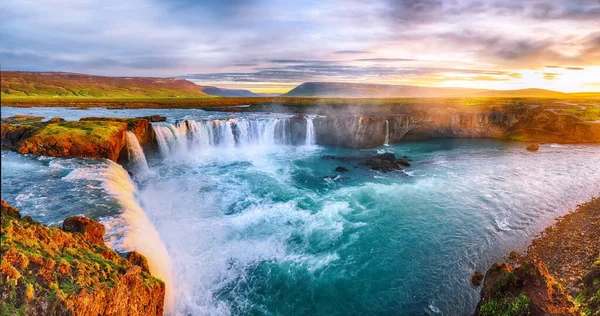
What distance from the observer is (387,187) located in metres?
27.9

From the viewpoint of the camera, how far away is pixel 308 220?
21.1m

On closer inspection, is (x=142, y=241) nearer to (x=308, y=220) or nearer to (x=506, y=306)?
(x=308, y=220)

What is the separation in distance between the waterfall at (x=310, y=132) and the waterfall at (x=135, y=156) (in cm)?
2249

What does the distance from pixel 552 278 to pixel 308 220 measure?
44.4 ft

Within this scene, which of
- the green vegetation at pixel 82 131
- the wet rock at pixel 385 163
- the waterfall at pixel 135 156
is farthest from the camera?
the wet rock at pixel 385 163

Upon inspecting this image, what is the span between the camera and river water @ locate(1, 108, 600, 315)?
45.3 feet

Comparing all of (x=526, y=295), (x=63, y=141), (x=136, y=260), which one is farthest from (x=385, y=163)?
(x=63, y=141)

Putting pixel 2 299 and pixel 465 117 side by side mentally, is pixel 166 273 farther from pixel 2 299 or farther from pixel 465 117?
pixel 465 117

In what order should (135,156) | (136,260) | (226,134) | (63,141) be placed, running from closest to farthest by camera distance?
(136,260), (63,141), (135,156), (226,134)

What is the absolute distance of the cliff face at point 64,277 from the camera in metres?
6.70

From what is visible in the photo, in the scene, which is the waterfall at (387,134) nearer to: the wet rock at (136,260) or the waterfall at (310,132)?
the waterfall at (310,132)

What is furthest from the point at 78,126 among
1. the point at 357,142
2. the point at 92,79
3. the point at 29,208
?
the point at 92,79

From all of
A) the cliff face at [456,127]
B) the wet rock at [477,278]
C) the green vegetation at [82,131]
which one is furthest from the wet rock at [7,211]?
the cliff face at [456,127]

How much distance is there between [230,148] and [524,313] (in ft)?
124
